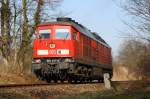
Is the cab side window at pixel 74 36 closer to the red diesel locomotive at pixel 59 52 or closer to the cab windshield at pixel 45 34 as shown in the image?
the red diesel locomotive at pixel 59 52

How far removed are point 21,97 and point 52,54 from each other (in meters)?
10.6

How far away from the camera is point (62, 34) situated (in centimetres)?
2594

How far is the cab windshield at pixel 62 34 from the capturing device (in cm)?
2566

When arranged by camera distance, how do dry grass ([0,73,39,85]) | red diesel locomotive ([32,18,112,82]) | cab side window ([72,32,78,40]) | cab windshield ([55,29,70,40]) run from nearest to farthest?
1. red diesel locomotive ([32,18,112,82])
2. cab windshield ([55,29,70,40])
3. cab side window ([72,32,78,40])
4. dry grass ([0,73,39,85])

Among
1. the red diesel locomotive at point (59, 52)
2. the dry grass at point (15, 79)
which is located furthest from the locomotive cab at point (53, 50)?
the dry grass at point (15, 79)

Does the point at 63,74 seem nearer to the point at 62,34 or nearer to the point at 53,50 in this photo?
the point at 53,50

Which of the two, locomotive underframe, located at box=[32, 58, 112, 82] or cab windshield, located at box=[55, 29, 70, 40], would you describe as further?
cab windshield, located at box=[55, 29, 70, 40]

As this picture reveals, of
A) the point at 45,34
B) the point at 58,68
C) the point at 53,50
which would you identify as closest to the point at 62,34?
the point at 45,34

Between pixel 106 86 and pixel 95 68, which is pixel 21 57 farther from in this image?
pixel 106 86

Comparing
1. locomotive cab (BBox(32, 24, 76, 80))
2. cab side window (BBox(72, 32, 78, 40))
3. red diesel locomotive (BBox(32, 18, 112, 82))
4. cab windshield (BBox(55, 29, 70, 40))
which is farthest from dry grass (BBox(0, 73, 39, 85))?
cab side window (BBox(72, 32, 78, 40))

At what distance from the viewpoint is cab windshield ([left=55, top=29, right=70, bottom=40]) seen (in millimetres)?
25656

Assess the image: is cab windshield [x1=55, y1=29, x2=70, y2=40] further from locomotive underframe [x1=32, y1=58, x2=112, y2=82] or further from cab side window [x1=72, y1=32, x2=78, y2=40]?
locomotive underframe [x1=32, y1=58, x2=112, y2=82]

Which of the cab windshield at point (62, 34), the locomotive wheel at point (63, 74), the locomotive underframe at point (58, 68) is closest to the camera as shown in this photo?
the locomotive underframe at point (58, 68)

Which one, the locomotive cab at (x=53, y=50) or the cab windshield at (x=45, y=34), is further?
the cab windshield at (x=45, y=34)
